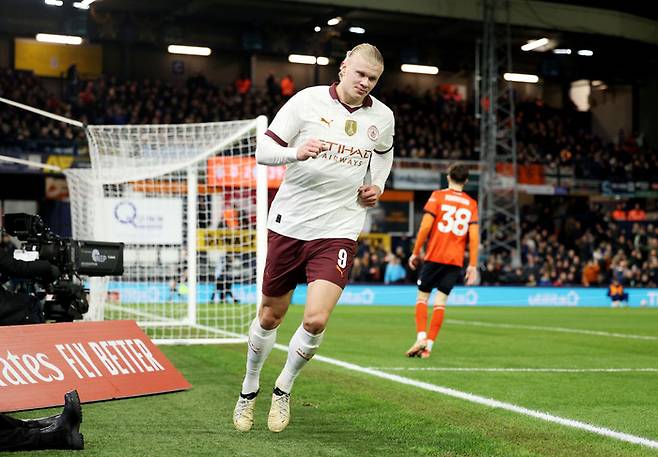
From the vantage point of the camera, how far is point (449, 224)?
1062 cm

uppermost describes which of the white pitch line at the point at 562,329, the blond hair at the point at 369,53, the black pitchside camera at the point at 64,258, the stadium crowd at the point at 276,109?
the stadium crowd at the point at 276,109

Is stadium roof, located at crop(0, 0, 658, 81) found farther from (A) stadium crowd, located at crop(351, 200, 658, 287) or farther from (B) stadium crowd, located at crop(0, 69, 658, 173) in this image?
(A) stadium crowd, located at crop(351, 200, 658, 287)

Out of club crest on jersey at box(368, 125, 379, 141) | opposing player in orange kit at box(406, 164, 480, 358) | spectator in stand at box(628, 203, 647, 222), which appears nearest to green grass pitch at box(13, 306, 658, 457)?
opposing player in orange kit at box(406, 164, 480, 358)

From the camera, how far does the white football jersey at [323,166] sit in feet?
19.0

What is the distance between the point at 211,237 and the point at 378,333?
284cm

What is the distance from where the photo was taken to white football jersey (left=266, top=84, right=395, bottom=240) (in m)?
5.80

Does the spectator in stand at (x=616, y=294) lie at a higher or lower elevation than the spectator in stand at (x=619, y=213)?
lower

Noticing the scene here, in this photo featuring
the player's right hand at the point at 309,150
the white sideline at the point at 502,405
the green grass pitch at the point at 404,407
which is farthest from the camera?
the white sideline at the point at 502,405

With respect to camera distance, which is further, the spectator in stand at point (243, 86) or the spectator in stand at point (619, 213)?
the spectator in stand at point (619, 213)

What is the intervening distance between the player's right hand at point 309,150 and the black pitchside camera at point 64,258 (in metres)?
2.52

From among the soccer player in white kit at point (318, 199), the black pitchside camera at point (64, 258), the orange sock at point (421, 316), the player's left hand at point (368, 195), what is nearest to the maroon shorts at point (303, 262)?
the soccer player in white kit at point (318, 199)

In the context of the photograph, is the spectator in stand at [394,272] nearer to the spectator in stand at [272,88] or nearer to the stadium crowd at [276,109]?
the stadium crowd at [276,109]

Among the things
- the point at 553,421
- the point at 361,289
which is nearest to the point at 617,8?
the point at 361,289

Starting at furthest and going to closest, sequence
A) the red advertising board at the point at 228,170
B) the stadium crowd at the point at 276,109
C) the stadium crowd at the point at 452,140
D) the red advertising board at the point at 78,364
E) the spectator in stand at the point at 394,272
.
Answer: the stadium crowd at the point at 276,109 < the stadium crowd at the point at 452,140 < the spectator in stand at the point at 394,272 < the red advertising board at the point at 228,170 < the red advertising board at the point at 78,364
